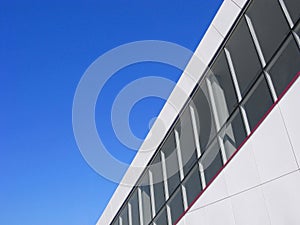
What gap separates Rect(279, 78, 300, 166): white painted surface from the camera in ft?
14.6

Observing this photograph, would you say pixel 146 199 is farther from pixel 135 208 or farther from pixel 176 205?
pixel 176 205

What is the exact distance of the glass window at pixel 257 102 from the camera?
647 centimetres

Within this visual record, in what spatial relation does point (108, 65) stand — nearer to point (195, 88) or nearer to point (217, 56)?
point (195, 88)

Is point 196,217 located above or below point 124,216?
below

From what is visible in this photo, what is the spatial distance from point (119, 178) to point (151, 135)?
365cm

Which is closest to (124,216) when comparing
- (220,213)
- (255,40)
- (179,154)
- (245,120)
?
(179,154)

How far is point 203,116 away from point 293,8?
11.7 feet

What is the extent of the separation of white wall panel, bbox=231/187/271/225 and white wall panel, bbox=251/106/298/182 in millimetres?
355

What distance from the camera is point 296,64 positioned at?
5828 mm

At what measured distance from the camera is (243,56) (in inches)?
281

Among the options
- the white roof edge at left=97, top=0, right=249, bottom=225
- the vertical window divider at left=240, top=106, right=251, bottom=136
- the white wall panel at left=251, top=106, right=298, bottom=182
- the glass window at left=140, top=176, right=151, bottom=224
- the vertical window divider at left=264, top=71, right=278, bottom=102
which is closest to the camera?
the white wall panel at left=251, top=106, right=298, bottom=182

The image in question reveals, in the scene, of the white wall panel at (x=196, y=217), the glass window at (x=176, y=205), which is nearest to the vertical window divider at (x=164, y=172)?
the glass window at (x=176, y=205)

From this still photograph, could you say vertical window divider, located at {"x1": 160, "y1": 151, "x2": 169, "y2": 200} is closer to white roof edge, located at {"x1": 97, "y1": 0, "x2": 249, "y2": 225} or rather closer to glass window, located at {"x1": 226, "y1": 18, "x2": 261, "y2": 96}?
white roof edge, located at {"x1": 97, "y1": 0, "x2": 249, "y2": 225}

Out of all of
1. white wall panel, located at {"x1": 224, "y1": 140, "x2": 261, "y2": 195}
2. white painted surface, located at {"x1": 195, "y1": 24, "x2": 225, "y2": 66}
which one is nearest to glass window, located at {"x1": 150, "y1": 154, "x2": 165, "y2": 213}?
white painted surface, located at {"x1": 195, "y1": 24, "x2": 225, "y2": 66}
